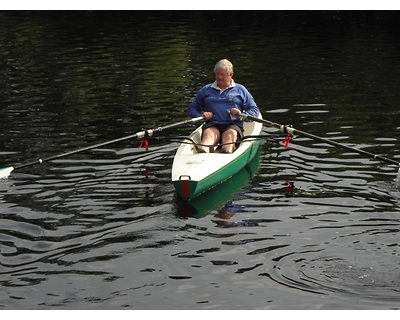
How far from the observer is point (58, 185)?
16203 millimetres

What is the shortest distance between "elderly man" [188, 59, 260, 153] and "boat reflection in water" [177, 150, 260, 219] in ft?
2.28

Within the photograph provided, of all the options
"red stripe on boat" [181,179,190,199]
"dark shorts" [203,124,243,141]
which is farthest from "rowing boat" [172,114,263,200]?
"dark shorts" [203,124,243,141]

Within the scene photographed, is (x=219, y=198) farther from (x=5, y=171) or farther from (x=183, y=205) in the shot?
(x=5, y=171)

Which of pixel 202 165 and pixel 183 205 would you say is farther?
pixel 202 165

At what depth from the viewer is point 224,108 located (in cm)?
1725

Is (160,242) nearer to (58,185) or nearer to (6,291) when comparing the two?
(6,291)

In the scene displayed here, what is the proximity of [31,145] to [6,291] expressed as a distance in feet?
26.4

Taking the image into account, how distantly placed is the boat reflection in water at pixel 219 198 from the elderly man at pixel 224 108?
0.70 m

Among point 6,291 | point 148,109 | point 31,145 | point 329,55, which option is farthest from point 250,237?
point 329,55

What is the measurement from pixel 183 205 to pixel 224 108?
285 centimetres

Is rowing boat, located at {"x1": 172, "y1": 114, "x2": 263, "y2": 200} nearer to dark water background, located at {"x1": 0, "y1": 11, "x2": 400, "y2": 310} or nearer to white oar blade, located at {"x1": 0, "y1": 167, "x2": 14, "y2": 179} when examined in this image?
dark water background, located at {"x1": 0, "y1": 11, "x2": 400, "y2": 310}

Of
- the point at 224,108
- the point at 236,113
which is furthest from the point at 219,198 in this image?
the point at 224,108

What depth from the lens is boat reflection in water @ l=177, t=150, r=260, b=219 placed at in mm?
14734

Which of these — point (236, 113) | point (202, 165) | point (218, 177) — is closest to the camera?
point (202, 165)
